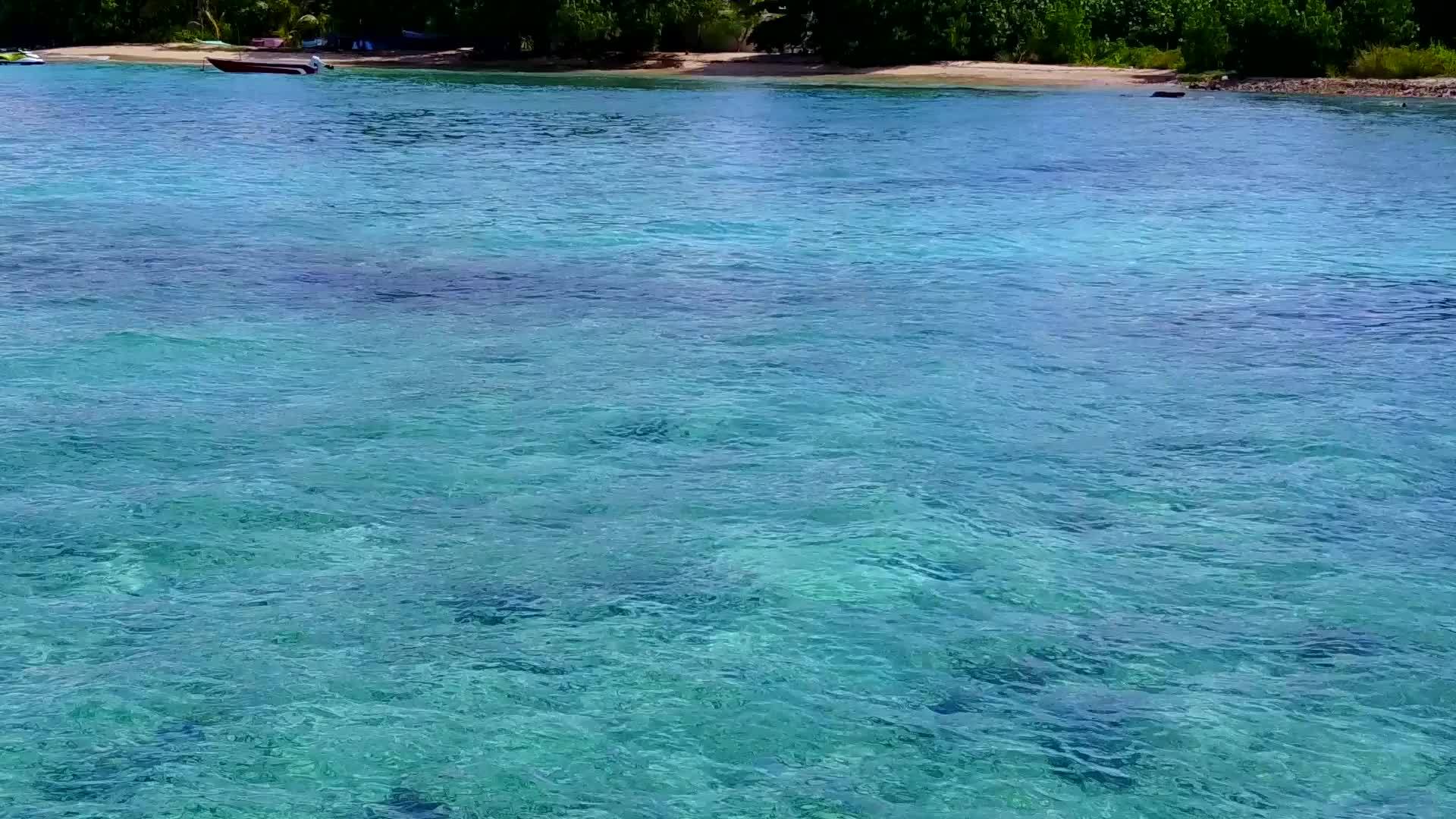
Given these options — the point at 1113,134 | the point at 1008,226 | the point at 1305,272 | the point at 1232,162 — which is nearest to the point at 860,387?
the point at 1305,272

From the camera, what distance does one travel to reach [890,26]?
58.5 m

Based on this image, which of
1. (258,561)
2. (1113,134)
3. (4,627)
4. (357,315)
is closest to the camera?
(4,627)

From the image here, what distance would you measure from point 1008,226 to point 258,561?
49.7 ft

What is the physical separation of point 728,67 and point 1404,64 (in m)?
23.4

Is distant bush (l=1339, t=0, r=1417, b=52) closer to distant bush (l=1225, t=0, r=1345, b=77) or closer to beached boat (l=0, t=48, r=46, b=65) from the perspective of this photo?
distant bush (l=1225, t=0, r=1345, b=77)

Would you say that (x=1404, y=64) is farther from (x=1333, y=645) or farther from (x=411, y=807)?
(x=411, y=807)

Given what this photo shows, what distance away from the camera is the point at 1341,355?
1494cm

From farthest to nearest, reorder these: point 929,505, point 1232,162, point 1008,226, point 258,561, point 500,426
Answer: point 1232,162
point 1008,226
point 500,426
point 929,505
point 258,561

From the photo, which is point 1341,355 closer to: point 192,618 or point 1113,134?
point 192,618

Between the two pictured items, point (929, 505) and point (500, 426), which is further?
point (500, 426)

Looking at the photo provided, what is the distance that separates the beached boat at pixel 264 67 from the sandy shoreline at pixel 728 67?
13.6 feet

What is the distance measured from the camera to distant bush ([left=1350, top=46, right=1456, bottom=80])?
50.6 metres

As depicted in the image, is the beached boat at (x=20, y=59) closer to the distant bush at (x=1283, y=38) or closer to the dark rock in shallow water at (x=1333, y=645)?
the distant bush at (x=1283, y=38)

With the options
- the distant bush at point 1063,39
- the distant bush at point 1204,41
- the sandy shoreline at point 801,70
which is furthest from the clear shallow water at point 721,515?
the distant bush at point 1063,39
